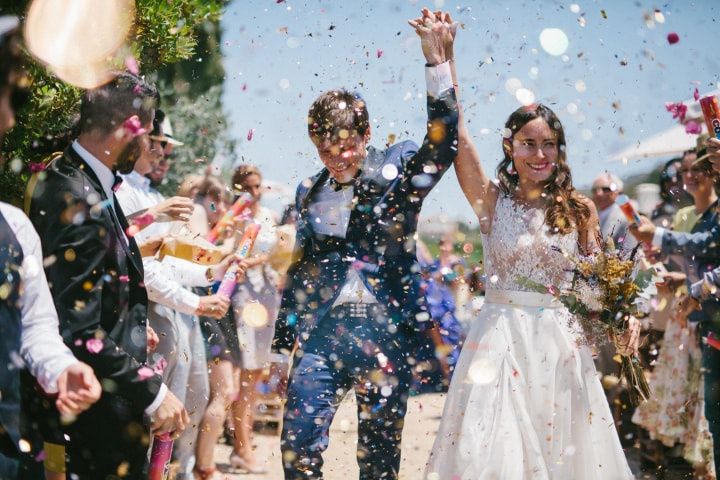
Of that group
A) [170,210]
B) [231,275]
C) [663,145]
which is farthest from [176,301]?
[663,145]

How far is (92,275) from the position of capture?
262 cm

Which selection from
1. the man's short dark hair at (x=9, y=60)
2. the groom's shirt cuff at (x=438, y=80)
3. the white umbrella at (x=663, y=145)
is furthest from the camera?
the white umbrella at (x=663, y=145)

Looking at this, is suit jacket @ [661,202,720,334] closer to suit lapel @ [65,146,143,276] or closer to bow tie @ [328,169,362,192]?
bow tie @ [328,169,362,192]

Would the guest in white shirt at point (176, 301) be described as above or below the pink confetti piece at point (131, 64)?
below

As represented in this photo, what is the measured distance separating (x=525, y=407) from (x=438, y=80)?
1.51 meters

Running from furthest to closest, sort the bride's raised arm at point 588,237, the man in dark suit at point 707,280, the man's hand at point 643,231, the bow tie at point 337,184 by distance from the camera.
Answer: the man in dark suit at point 707,280 < the man's hand at point 643,231 < the bride's raised arm at point 588,237 < the bow tie at point 337,184

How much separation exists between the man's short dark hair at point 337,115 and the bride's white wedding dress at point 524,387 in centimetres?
79

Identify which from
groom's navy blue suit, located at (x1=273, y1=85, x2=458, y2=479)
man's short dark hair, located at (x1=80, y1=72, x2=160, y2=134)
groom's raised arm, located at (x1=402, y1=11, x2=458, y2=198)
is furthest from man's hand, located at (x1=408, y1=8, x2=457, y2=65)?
man's short dark hair, located at (x1=80, y1=72, x2=160, y2=134)

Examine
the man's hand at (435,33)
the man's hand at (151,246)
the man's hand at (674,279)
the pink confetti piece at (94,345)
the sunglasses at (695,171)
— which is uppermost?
the man's hand at (435,33)

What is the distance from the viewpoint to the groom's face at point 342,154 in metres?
3.83

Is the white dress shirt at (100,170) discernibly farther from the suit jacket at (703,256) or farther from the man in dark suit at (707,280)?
the suit jacket at (703,256)

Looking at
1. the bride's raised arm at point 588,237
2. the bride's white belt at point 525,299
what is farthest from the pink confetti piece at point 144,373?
the bride's raised arm at point 588,237

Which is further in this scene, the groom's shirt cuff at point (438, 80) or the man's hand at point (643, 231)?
the man's hand at point (643, 231)

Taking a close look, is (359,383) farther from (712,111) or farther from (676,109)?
(676,109)
